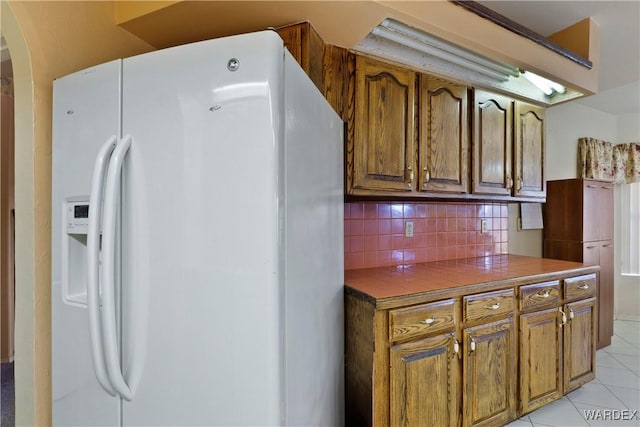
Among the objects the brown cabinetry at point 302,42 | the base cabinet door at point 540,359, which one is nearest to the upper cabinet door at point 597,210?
the base cabinet door at point 540,359

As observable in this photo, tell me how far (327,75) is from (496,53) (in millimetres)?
1016

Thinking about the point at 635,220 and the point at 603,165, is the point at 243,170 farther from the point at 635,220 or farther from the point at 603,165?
the point at 635,220

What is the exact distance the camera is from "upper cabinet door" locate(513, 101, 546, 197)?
237 centimetres

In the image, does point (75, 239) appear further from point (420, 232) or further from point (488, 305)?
point (420, 232)

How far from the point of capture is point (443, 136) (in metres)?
2.01

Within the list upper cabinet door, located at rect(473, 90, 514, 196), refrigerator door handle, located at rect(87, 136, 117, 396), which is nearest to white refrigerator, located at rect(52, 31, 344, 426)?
refrigerator door handle, located at rect(87, 136, 117, 396)

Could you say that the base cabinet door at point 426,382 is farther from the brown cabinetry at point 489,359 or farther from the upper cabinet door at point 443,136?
the upper cabinet door at point 443,136

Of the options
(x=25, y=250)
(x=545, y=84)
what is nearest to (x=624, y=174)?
(x=545, y=84)

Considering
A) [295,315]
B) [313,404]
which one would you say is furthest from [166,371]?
[313,404]

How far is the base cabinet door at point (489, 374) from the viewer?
161 cm

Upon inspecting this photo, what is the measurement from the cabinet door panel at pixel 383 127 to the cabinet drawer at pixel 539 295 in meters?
0.92

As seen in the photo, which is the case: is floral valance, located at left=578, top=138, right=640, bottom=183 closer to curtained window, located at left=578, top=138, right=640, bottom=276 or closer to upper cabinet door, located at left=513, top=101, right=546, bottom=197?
curtained window, located at left=578, top=138, right=640, bottom=276

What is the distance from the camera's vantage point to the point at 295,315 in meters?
0.90

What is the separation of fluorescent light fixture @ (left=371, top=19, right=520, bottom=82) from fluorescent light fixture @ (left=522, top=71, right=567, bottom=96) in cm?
13
